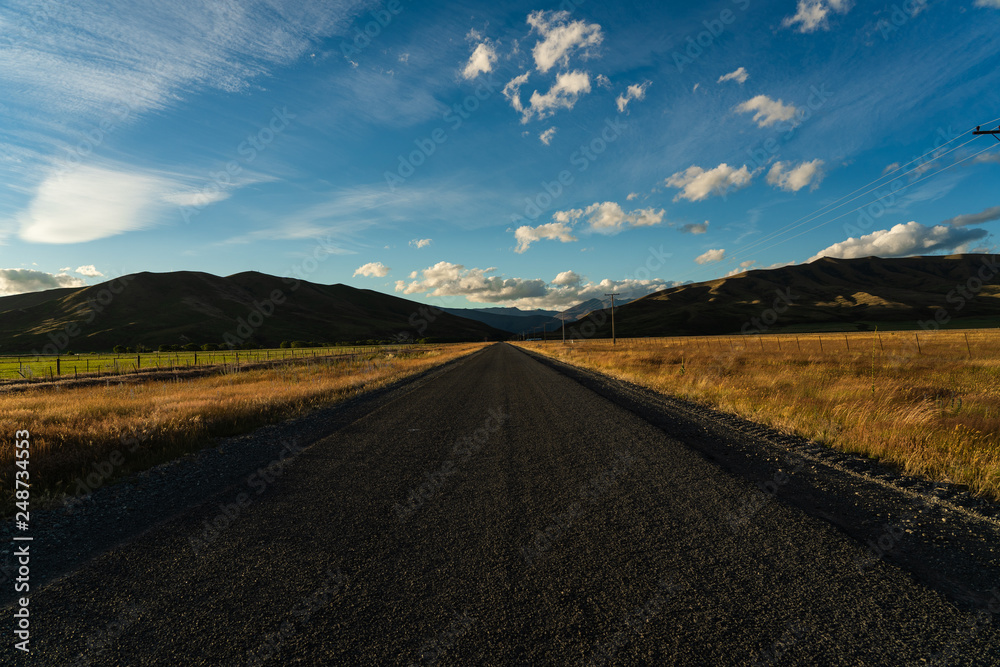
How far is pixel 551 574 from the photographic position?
3.42 m

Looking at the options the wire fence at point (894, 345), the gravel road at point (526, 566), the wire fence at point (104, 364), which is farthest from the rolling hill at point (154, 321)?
the gravel road at point (526, 566)

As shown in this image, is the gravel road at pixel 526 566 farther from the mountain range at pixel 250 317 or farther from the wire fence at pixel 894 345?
the mountain range at pixel 250 317

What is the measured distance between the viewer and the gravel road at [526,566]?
259 centimetres

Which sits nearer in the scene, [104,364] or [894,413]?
[894,413]

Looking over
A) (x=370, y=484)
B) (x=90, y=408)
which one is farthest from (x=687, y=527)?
(x=90, y=408)

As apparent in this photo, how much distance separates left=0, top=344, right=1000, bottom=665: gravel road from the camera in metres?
2.59

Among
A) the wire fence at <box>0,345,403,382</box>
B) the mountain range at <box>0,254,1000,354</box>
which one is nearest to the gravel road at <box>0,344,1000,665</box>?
the wire fence at <box>0,345,403,382</box>

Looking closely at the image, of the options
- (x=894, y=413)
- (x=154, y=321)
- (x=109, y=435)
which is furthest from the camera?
(x=154, y=321)

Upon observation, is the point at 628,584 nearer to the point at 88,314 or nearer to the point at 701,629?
the point at 701,629

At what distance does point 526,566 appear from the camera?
3.57 meters

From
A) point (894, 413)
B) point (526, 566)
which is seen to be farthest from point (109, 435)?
point (894, 413)

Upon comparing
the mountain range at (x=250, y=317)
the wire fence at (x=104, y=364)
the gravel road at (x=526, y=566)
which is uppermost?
the mountain range at (x=250, y=317)

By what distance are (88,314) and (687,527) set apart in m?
218

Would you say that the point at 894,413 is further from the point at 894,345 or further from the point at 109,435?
the point at 894,345
